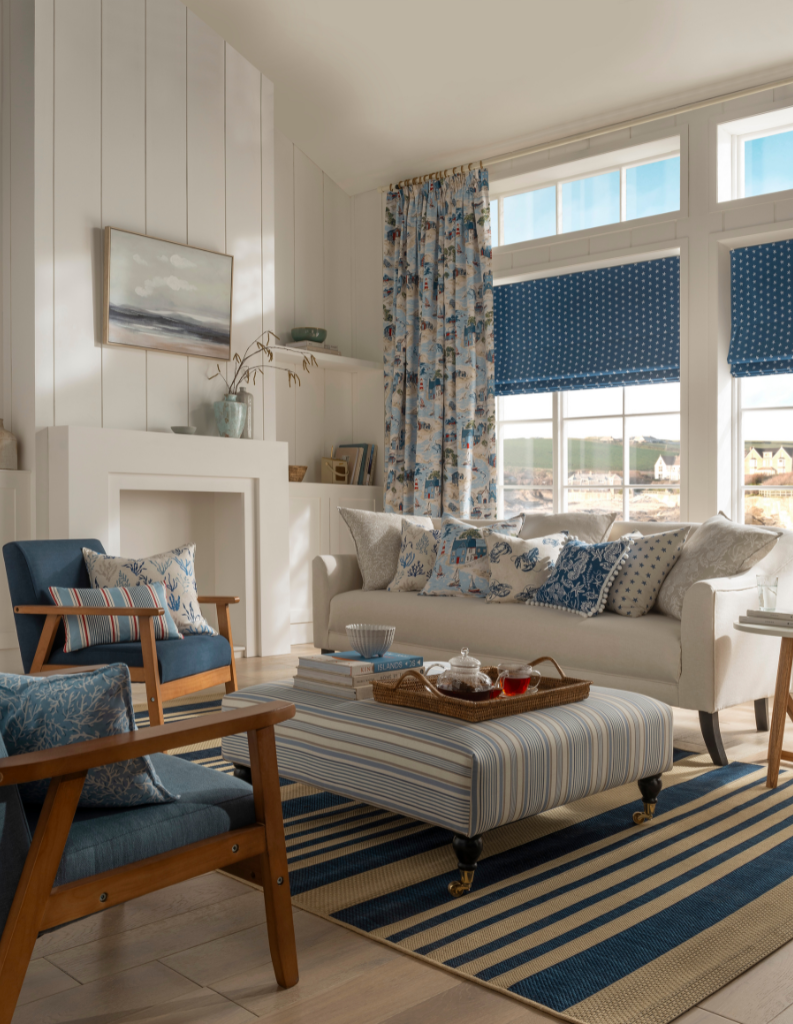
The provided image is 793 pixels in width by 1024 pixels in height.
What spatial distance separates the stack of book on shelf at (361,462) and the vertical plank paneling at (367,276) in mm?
682

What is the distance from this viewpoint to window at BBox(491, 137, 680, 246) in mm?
5387

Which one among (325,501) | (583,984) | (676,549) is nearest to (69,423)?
(325,501)

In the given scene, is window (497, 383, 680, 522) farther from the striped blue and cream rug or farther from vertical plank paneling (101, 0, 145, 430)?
the striped blue and cream rug

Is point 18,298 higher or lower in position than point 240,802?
higher

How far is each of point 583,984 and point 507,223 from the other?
527cm

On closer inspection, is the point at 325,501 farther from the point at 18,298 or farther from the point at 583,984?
the point at 583,984

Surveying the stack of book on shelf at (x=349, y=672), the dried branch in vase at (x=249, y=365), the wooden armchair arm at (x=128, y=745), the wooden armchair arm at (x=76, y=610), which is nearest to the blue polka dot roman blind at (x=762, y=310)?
the dried branch in vase at (x=249, y=365)

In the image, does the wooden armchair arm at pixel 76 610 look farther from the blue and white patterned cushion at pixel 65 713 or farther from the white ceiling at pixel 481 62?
the white ceiling at pixel 481 62

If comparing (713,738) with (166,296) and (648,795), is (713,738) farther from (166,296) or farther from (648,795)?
(166,296)

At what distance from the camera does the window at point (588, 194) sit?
539 centimetres

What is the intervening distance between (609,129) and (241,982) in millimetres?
5066

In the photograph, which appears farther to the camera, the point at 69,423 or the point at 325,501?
the point at 325,501

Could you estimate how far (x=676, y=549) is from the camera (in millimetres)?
3771

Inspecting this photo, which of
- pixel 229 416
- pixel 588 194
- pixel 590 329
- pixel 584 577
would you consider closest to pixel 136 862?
pixel 584 577
